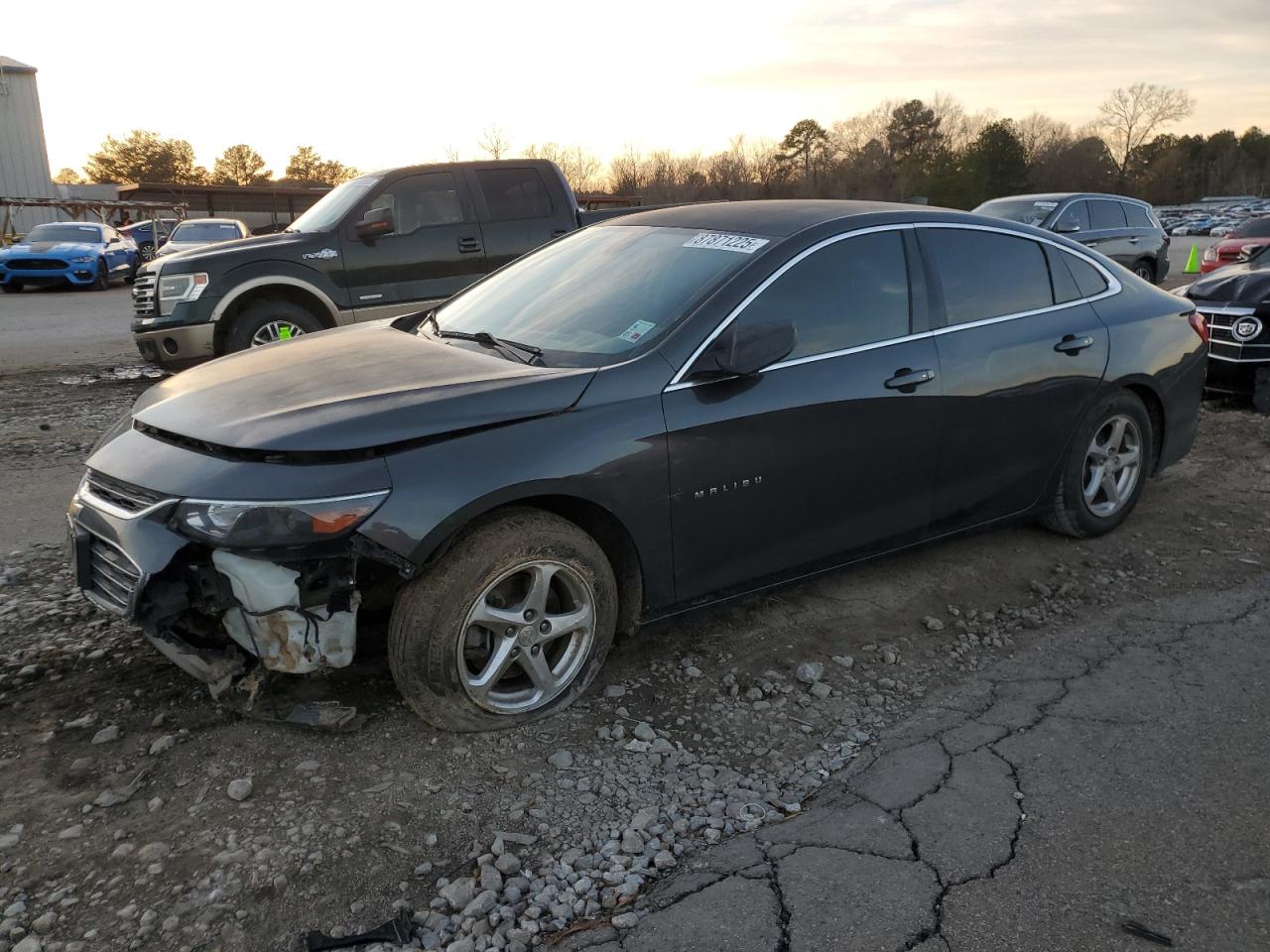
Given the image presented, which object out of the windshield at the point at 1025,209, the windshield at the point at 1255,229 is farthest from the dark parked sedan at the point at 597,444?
the windshield at the point at 1255,229

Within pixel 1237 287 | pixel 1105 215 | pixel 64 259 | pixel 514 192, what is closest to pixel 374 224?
pixel 514 192

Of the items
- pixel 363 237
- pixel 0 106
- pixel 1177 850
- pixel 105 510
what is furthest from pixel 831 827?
pixel 0 106

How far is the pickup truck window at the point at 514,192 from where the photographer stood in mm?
9398

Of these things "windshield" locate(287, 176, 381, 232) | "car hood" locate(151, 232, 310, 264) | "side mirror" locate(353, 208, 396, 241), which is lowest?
"car hood" locate(151, 232, 310, 264)

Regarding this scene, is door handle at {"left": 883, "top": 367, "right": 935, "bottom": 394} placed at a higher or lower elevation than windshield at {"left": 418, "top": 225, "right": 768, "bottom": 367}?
lower

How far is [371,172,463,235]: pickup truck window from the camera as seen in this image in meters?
9.09

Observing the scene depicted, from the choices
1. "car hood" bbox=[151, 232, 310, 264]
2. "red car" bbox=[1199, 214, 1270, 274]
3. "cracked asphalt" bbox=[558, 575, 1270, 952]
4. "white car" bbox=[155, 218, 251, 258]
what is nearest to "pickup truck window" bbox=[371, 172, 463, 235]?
"car hood" bbox=[151, 232, 310, 264]

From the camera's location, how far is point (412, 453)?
3.05 m

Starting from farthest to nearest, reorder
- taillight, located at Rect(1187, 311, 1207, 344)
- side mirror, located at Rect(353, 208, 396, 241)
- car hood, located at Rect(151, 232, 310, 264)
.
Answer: side mirror, located at Rect(353, 208, 396, 241) < car hood, located at Rect(151, 232, 310, 264) < taillight, located at Rect(1187, 311, 1207, 344)

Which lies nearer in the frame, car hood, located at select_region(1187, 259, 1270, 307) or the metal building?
car hood, located at select_region(1187, 259, 1270, 307)

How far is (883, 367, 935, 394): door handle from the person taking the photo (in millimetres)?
4051

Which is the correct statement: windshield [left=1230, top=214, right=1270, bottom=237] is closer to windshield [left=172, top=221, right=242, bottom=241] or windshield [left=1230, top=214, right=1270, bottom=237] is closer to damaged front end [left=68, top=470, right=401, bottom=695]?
damaged front end [left=68, top=470, right=401, bottom=695]

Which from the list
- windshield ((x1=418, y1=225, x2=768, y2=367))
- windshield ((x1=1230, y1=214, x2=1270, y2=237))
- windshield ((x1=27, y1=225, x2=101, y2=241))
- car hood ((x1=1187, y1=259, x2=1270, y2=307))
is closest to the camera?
windshield ((x1=418, y1=225, x2=768, y2=367))

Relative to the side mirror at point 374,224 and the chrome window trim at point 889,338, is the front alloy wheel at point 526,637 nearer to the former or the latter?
the chrome window trim at point 889,338
